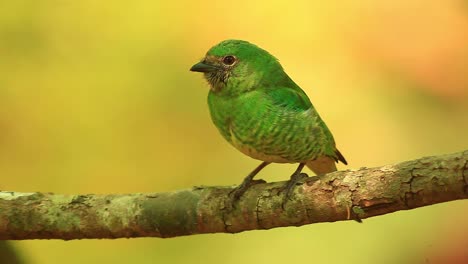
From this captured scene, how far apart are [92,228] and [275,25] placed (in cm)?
170

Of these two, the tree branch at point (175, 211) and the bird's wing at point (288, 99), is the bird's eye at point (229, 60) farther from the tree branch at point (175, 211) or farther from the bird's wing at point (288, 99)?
the tree branch at point (175, 211)

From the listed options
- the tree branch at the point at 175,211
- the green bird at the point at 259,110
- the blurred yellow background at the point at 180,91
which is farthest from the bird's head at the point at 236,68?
the blurred yellow background at the point at 180,91

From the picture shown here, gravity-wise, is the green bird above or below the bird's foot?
above

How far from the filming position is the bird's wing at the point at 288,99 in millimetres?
2695

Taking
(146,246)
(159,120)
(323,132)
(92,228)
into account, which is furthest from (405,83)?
(92,228)

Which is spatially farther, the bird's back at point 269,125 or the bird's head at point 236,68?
the bird's head at point 236,68

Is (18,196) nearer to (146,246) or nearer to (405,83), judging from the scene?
(146,246)

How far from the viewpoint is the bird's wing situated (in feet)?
8.84

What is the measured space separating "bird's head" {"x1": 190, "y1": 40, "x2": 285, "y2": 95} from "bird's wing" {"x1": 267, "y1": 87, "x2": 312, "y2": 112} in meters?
0.07

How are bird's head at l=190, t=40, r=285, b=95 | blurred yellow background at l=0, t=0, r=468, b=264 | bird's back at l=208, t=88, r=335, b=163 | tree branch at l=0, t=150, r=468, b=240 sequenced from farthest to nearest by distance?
blurred yellow background at l=0, t=0, r=468, b=264, bird's head at l=190, t=40, r=285, b=95, bird's back at l=208, t=88, r=335, b=163, tree branch at l=0, t=150, r=468, b=240

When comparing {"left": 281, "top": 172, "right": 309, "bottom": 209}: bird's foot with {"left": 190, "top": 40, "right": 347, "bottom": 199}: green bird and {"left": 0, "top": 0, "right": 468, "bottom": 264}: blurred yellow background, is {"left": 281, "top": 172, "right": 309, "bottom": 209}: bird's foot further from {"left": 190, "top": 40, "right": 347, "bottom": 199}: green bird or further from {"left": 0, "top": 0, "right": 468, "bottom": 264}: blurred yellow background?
{"left": 0, "top": 0, "right": 468, "bottom": 264}: blurred yellow background

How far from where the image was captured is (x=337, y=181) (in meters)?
2.28

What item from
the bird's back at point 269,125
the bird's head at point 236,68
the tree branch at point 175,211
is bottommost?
the tree branch at point 175,211

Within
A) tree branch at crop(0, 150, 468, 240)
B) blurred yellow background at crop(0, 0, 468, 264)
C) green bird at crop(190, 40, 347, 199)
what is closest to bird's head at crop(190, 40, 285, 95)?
green bird at crop(190, 40, 347, 199)
